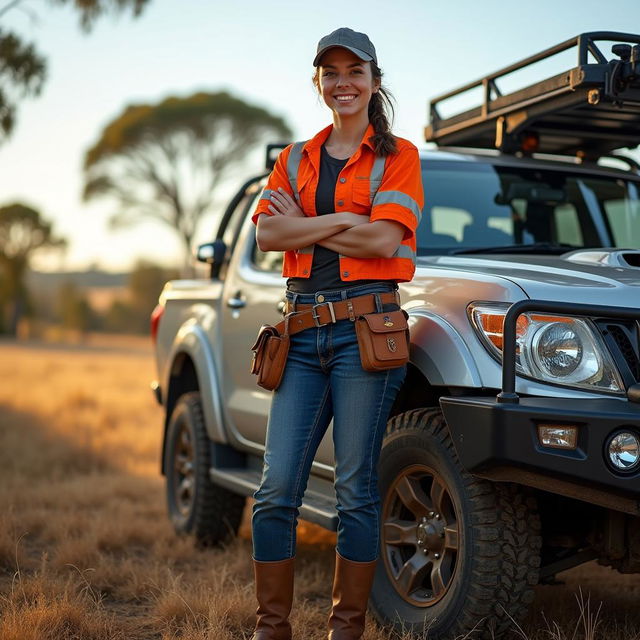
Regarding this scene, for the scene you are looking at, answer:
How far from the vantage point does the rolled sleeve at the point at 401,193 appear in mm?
3219

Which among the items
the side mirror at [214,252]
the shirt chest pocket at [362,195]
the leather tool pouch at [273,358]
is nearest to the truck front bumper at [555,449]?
the leather tool pouch at [273,358]

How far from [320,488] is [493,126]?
1877 mm

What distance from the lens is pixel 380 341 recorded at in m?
3.20

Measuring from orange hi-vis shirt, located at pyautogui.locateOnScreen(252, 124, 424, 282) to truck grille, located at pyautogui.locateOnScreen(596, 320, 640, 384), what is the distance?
639 mm

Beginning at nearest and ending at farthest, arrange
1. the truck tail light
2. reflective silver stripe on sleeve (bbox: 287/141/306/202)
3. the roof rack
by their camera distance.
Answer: reflective silver stripe on sleeve (bbox: 287/141/306/202)
the roof rack
the truck tail light

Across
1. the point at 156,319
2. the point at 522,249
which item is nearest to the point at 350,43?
the point at 522,249

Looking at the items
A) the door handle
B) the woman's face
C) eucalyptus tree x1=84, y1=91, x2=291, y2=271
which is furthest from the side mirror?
eucalyptus tree x1=84, y1=91, x2=291, y2=271

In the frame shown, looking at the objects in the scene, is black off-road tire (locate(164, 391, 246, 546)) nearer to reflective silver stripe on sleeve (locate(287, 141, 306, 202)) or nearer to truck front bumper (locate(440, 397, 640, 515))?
reflective silver stripe on sleeve (locate(287, 141, 306, 202))

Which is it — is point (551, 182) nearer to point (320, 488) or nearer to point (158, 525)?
point (320, 488)

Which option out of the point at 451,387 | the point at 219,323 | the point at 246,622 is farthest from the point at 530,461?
the point at 219,323

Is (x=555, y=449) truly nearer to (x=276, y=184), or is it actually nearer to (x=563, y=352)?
(x=563, y=352)

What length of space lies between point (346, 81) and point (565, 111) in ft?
4.76

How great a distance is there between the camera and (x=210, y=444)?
18.0ft

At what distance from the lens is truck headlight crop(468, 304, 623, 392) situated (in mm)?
3127
